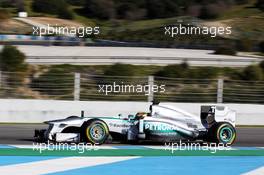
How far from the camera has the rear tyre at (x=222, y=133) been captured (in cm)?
1120

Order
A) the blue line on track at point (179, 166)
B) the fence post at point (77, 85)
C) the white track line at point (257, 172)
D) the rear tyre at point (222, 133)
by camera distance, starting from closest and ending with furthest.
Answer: the blue line on track at point (179, 166) → the white track line at point (257, 172) → the rear tyre at point (222, 133) → the fence post at point (77, 85)

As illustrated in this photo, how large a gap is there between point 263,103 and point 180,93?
8.42 ft

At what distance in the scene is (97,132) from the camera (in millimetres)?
10688

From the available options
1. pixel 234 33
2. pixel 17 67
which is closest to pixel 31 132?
pixel 17 67

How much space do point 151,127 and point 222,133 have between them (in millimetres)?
1325

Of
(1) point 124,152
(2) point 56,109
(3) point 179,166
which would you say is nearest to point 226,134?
(1) point 124,152

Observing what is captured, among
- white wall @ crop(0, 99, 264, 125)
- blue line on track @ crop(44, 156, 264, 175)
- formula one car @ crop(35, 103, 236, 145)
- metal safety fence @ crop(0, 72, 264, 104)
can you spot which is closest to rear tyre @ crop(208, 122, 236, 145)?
formula one car @ crop(35, 103, 236, 145)

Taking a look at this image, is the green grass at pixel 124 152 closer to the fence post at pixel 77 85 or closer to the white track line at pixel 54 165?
the white track line at pixel 54 165

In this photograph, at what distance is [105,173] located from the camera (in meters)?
7.95

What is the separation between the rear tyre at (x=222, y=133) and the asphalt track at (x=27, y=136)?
74cm

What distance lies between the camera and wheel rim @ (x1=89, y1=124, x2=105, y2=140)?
10.6 m

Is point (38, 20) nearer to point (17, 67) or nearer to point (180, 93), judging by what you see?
point (17, 67)

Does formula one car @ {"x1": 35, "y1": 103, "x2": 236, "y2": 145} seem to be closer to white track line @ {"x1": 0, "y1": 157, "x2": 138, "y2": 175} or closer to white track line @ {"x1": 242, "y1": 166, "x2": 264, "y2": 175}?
white track line @ {"x1": 0, "y1": 157, "x2": 138, "y2": 175}

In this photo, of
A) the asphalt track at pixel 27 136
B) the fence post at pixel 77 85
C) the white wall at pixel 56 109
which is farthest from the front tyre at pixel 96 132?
the fence post at pixel 77 85
